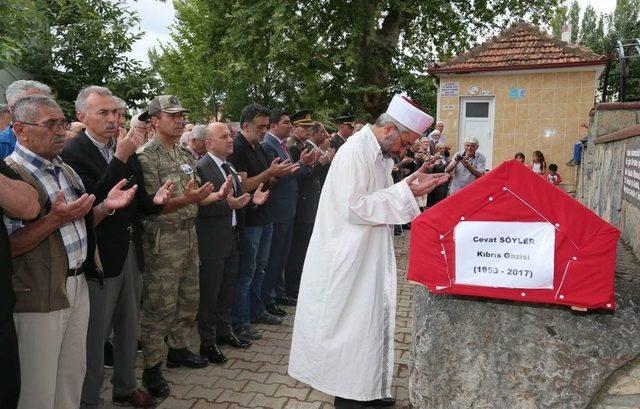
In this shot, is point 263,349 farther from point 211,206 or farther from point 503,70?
point 503,70

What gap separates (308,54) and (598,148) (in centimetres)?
1043

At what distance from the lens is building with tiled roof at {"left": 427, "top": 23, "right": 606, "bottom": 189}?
46.3 ft

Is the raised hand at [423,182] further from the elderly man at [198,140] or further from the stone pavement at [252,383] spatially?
the elderly man at [198,140]

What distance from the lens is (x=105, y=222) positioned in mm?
3195

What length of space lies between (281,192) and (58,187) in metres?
2.94

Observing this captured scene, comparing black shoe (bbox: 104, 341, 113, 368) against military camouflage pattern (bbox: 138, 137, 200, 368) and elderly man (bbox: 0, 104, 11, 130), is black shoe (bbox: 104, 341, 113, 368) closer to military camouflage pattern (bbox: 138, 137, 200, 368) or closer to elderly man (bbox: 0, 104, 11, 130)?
military camouflage pattern (bbox: 138, 137, 200, 368)

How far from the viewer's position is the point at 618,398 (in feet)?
8.55

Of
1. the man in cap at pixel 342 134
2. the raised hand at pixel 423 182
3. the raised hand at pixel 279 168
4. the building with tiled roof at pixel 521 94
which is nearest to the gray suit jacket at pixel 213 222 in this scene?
the raised hand at pixel 279 168

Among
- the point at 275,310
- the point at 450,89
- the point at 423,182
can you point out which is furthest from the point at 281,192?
the point at 450,89

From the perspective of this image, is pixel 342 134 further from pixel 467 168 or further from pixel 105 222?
pixel 105 222

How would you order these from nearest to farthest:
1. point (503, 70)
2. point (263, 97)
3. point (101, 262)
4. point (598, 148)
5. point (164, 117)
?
point (101, 262) → point (164, 117) → point (598, 148) → point (503, 70) → point (263, 97)

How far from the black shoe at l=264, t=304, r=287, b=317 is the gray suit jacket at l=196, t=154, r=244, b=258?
1477 mm

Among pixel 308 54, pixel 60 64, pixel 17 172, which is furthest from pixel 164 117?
pixel 308 54

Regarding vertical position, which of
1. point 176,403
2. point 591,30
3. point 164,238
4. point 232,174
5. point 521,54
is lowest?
point 176,403
